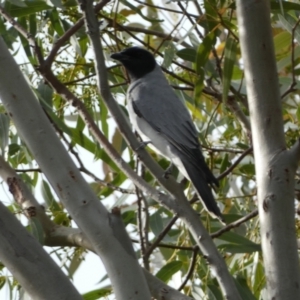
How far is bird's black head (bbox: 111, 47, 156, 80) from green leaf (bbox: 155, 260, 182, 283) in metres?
1.01

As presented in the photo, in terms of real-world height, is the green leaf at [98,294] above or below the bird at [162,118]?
below

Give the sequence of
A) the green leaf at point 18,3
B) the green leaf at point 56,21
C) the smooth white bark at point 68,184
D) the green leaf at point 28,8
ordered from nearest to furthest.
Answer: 1. the smooth white bark at point 68,184
2. the green leaf at point 18,3
3. the green leaf at point 28,8
4. the green leaf at point 56,21

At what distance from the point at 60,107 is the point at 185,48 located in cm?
54

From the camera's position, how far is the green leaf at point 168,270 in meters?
2.61

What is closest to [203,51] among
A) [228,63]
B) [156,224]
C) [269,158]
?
[228,63]

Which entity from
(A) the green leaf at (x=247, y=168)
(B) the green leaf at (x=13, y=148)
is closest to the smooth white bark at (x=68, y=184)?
(B) the green leaf at (x=13, y=148)

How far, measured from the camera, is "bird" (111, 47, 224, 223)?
2701mm

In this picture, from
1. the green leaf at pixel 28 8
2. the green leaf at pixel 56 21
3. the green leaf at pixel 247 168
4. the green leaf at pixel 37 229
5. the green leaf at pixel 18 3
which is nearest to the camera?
the green leaf at pixel 37 229

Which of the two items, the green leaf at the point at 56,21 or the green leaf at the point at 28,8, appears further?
the green leaf at the point at 56,21

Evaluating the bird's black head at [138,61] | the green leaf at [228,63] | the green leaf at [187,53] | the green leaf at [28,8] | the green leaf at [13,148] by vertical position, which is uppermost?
the bird's black head at [138,61]

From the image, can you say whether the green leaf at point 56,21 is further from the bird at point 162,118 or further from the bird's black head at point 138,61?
the bird's black head at point 138,61

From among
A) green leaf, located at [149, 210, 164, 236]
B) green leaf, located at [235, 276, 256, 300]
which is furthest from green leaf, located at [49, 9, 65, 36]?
green leaf, located at [235, 276, 256, 300]

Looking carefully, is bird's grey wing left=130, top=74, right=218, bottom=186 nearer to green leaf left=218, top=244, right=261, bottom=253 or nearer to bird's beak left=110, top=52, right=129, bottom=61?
bird's beak left=110, top=52, right=129, bottom=61

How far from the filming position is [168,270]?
2.63 m
